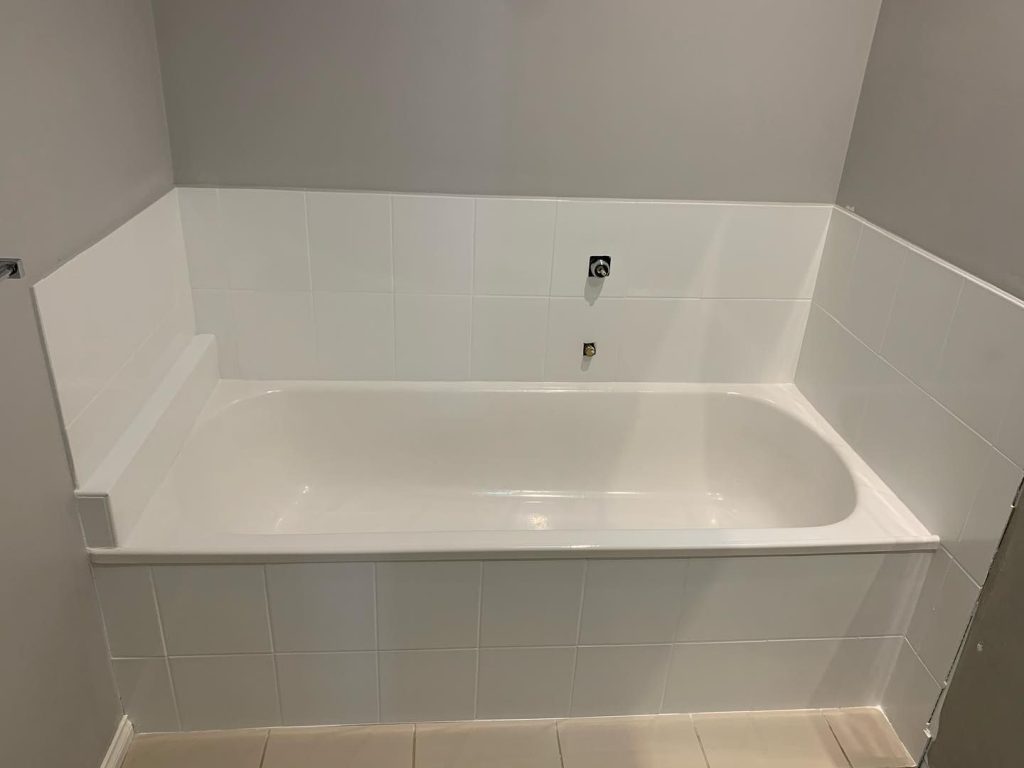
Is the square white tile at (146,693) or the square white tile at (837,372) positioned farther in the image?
the square white tile at (837,372)

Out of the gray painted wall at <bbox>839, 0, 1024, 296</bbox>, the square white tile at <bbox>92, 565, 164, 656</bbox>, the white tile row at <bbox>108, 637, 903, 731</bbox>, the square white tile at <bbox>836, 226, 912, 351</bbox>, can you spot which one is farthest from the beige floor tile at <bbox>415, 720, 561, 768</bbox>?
the gray painted wall at <bbox>839, 0, 1024, 296</bbox>

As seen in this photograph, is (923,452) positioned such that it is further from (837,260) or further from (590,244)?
(590,244)

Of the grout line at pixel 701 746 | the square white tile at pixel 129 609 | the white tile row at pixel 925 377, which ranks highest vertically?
the white tile row at pixel 925 377

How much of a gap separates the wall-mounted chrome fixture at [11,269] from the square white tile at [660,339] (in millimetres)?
1367

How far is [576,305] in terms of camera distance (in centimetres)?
202

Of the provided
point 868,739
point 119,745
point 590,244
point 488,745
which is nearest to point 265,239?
point 590,244

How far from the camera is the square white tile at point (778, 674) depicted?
164cm

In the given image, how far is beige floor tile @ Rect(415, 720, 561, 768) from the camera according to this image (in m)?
1.57

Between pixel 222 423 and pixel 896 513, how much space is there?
5.18 feet

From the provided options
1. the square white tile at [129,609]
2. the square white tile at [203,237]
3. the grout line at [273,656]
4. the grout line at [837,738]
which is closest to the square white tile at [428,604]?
the grout line at [273,656]

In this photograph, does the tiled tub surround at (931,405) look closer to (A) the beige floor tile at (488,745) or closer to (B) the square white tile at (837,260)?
(B) the square white tile at (837,260)

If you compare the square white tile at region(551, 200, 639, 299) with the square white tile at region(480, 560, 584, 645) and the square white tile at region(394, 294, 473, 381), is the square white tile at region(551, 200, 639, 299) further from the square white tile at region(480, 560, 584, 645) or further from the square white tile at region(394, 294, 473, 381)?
the square white tile at region(480, 560, 584, 645)

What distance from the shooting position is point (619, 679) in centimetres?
164

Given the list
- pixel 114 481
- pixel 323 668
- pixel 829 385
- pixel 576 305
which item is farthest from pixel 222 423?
pixel 829 385
